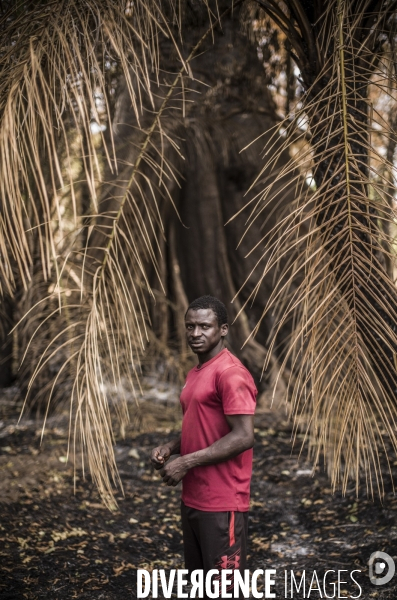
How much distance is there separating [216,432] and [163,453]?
0.23 m

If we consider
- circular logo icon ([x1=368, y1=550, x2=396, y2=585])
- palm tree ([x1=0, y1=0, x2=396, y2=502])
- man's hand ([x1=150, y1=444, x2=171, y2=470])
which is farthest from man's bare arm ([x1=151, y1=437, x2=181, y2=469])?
circular logo icon ([x1=368, y1=550, x2=396, y2=585])

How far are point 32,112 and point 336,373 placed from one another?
1.27 metres

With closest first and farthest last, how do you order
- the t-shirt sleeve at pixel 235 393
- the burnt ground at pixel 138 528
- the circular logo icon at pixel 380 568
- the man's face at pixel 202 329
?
the t-shirt sleeve at pixel 235 393
the man's face at pixel 202 329
the circular logo icon at pixel 380 568
the burnt ground at pixel 138 528

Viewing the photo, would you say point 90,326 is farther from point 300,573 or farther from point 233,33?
point 233,33

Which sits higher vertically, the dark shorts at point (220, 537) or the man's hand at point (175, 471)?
the man's hand at point (175, 471)

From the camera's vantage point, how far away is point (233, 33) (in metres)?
5.89

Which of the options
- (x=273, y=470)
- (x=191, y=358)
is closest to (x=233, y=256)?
(x=191, y=358)

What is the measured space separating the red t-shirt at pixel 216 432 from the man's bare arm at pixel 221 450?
45mm

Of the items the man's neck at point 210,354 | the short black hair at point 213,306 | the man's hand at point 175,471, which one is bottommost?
the man's hand at point 175,471

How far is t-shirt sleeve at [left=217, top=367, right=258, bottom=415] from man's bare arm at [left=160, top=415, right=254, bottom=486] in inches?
1.0

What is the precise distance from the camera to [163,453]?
85.2 inches

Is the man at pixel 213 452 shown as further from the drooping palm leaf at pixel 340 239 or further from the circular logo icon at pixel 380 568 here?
the circular logo icon at pixel 380 568

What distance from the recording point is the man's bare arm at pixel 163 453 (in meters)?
2.12

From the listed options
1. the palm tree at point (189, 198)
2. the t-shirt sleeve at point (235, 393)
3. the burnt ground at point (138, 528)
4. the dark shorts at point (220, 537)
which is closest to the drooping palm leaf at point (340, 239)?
the palm tree at point (189, 198)
